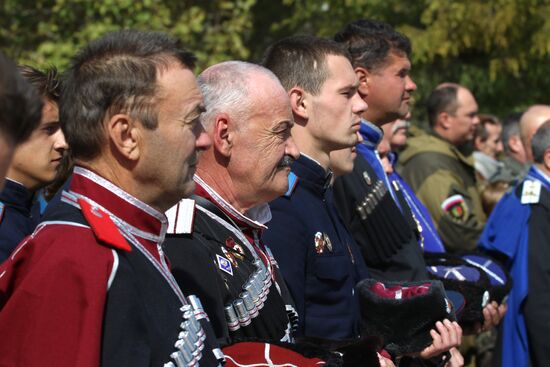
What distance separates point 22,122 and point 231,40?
10.2m

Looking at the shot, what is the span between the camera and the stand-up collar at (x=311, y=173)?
14.1 feet

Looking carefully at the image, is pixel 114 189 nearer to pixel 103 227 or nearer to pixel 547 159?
pixel 103 227

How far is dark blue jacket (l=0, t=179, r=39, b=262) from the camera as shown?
379 centimetres

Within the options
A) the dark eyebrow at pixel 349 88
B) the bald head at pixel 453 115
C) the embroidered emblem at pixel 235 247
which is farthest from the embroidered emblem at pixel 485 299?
the bald head at pixel 453 115

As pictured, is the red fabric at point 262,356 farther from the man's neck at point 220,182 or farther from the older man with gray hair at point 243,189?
the man's neck at point 220,182

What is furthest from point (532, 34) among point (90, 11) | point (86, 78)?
point (86, 78)

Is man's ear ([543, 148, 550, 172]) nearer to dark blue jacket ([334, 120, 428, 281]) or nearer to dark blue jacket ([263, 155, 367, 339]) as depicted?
dark blue jacket ([334, 120, 428, 281])

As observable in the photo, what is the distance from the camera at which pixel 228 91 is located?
3637mm

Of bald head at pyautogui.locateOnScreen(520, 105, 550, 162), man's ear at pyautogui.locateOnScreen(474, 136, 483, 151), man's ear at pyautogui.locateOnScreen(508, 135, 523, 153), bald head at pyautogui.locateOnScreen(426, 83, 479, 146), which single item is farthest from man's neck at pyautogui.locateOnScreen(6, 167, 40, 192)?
man's ear at pyautogui.locateOnScreen(474, 136, 483, 151)

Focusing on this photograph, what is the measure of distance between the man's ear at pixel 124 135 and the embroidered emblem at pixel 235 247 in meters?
0.77

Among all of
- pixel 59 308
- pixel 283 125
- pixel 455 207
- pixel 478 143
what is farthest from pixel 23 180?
pixel 478 143

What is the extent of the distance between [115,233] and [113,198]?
5.3 inches

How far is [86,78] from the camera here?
2.74m

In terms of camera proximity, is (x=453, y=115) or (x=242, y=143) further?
(x=453, y=115)
